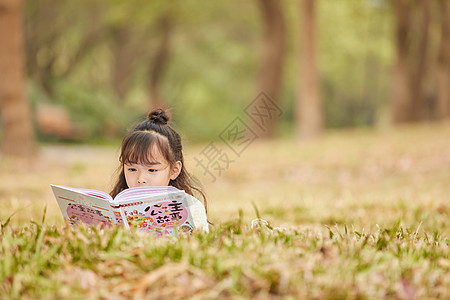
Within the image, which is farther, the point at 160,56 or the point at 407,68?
the point at 160,56

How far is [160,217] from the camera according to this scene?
8.86 feet

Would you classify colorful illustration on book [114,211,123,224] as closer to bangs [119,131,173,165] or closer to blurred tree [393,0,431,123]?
bangs [119,131,173,165]

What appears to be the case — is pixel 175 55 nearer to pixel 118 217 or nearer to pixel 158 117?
pixel 158 117

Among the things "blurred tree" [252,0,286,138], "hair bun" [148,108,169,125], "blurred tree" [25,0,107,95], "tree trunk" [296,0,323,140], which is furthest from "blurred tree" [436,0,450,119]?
"hair bun" [148,108,169,125]

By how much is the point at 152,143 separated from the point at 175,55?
97.0ft

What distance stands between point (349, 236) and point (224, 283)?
3.68 feet

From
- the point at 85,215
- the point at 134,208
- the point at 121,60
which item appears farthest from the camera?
the point at 121,60

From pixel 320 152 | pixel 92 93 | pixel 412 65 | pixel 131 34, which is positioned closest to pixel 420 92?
pixel 412 65

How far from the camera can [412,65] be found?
21750mm

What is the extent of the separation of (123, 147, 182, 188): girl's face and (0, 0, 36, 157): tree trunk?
345 inches

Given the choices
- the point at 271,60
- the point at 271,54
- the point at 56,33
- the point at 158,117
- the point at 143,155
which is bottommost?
the point at 143,155

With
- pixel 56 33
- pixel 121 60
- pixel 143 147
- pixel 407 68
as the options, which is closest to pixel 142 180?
pixel 143 147

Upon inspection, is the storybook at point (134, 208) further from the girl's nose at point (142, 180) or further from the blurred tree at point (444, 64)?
the blurred tree at point (444, 64)

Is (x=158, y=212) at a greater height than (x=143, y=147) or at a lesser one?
lesser
